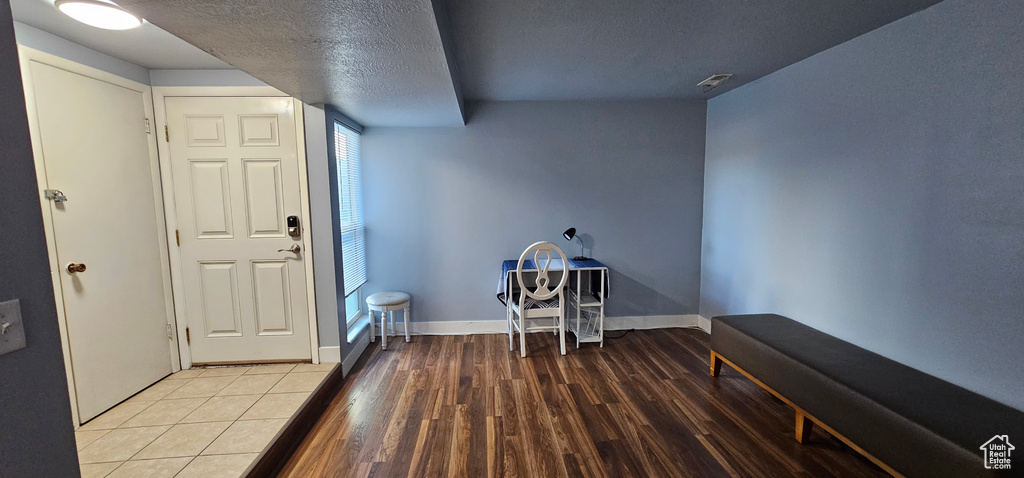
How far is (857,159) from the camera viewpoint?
221cm

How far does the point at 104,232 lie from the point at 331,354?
1.52 m

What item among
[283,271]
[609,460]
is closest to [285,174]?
[283,271]

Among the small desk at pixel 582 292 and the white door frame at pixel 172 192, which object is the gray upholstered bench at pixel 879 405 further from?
the white door frame at pixel 172 192

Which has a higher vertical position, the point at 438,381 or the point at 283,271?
the point at 283,271

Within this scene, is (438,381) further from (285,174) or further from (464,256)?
(285,174)

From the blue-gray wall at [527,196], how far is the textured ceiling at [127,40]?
1369mm

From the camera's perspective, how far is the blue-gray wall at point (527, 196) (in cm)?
357

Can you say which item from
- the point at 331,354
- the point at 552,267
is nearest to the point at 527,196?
the point at 552,267

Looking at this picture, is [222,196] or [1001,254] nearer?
[1001,254]

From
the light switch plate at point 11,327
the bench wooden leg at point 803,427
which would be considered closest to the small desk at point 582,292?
the bench wooden leg at point 803,427

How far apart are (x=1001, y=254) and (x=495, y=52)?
264cm

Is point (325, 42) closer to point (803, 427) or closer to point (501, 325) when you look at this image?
point (501, 325)

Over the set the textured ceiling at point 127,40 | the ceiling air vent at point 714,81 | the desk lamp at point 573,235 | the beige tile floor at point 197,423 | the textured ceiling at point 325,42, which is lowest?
the beige tile floor at point 197,423

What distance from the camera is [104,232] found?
220 cm
